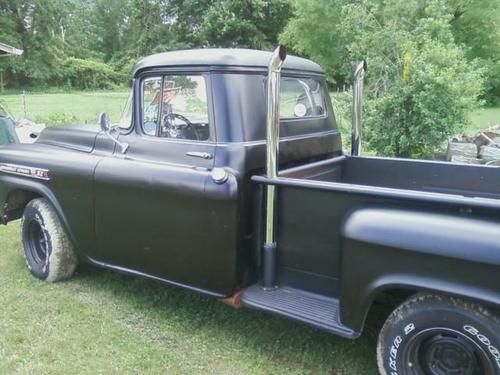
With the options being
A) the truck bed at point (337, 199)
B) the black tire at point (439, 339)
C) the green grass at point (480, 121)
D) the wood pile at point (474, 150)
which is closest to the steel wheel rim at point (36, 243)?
the truck bed at point (337, 199)

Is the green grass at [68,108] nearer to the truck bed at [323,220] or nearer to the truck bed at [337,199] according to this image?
the truck bed at [337,199]

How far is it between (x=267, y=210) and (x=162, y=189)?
27.6 inches

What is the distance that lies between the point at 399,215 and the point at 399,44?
7181 mm

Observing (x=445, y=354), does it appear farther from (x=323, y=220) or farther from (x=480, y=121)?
(x=480, y=121)

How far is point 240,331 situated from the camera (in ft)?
11.2

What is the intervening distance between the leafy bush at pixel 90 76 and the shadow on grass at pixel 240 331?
31.7 metres

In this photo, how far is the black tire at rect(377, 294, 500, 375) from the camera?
2232mm

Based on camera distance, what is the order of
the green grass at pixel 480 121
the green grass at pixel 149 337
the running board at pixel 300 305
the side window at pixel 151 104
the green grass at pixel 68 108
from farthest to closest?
the green grass at pixel 68 108 < the green grass at pixel 480 121 < the side window at pixel 151 104 < the green grass at pixel 149 337 < the running board at pixel 300 305

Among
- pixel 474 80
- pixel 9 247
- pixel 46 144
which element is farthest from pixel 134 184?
pixel 474 80

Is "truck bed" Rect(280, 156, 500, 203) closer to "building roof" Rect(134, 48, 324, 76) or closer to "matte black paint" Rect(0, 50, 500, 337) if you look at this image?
"matte black paint" Rect(0, 50, 500, 337)

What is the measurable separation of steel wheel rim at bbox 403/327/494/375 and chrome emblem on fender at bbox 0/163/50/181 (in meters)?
2.89

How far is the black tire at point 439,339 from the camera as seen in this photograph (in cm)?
223

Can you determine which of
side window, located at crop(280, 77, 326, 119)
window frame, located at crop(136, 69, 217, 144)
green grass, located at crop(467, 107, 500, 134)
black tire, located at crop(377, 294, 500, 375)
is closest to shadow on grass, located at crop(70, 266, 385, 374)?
black tire, located at crop(377, 294, 500, 375)

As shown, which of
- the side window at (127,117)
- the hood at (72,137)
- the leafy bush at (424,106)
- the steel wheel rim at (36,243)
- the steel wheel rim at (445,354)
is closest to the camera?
the steel wheel rim at (445,354)
